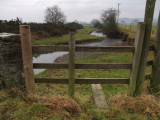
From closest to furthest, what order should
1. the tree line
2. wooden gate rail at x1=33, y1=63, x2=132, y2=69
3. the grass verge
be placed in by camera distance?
the grass verge
wooden gate rail at x1=33, y1=63, x2=132, y2=69
the tree line

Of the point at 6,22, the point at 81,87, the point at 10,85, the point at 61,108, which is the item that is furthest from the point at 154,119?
the point at 6,22

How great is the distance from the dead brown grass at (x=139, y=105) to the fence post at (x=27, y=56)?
207cm

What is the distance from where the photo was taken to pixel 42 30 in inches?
1596

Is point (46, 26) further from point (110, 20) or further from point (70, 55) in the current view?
point (70, 55)

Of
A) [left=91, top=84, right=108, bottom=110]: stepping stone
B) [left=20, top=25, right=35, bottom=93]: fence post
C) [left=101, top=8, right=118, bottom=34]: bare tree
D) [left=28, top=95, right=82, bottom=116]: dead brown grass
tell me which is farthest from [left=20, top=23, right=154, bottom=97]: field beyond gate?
[left=101, top=8, right=118, bottom=34]: bare tree

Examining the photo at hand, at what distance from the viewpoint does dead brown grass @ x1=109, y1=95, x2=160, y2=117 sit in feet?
13.0

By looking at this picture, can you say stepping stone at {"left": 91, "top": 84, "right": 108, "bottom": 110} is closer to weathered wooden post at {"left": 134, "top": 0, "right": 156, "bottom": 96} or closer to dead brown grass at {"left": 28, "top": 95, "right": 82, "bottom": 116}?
dead brown grass at {"left": 28, "top": 95, "right": 82, "bottom": 116}

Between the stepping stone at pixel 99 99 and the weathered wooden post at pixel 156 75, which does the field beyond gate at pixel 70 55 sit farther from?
the weathered wooden post at pixel 156 75

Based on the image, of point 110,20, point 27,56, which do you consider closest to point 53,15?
point 110,20

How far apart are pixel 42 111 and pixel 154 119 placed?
7.48 feet

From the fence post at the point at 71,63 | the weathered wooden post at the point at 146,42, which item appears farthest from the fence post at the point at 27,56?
the weathered wooden post at the point at 146,42

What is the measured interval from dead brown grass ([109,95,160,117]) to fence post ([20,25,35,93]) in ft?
6.80

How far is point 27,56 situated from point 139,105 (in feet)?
9.31

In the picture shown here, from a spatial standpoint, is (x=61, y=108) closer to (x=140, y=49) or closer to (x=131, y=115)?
(x=131, y=115)
